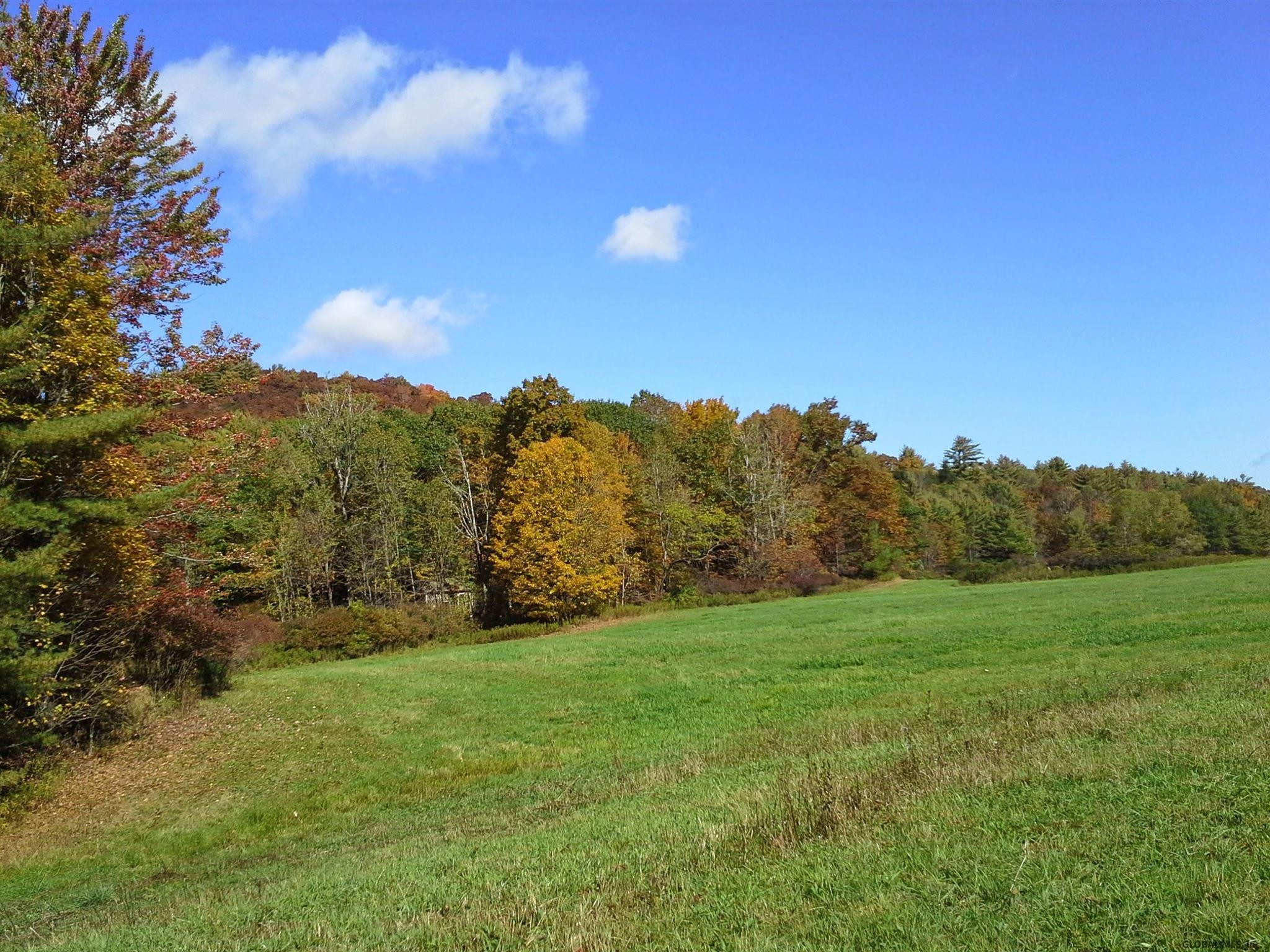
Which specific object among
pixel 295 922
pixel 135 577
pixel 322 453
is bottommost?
pixel 295 922

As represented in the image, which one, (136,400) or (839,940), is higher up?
(136,400)

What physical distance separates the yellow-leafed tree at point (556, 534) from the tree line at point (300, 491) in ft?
0.60

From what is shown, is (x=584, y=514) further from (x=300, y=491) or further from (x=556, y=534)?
(x=300, y=491)

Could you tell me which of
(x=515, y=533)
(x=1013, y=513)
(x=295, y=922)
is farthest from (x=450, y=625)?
(x=1013, y=513)

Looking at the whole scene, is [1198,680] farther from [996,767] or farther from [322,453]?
[322,453]

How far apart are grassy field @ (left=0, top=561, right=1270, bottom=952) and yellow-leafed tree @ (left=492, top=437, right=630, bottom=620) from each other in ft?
90.2

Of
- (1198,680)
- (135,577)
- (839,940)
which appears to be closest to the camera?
(839,940)

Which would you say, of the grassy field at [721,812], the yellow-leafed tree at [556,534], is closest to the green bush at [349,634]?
the yellow-leafed tree at [556,534]

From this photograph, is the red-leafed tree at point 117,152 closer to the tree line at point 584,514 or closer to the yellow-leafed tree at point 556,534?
the tree line at point 584,514

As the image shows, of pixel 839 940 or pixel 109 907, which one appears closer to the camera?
pixel 839 940

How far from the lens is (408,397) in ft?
352

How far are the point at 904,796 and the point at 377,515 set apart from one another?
5298cm

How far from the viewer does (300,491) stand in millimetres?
55219

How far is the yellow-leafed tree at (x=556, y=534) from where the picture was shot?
2094 inches
